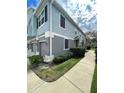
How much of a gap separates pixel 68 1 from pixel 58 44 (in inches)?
14.8

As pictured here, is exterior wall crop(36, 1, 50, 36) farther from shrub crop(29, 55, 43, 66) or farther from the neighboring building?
shrub crop(29, 55, 43, 66)

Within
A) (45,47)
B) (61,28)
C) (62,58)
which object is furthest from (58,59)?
(61,28)

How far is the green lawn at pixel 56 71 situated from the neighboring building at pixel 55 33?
9 cm

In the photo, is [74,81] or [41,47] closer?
[74,81]

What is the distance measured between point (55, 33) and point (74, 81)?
1.43 ft

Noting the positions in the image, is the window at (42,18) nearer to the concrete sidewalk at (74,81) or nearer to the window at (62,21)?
the window at (62,21)

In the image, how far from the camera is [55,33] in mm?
1702

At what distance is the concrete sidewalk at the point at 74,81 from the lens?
5.24 ft

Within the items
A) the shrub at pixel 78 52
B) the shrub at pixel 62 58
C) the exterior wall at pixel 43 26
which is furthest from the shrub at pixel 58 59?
the exterior wall at pixel 43 26

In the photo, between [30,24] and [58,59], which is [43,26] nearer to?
[30,24]
